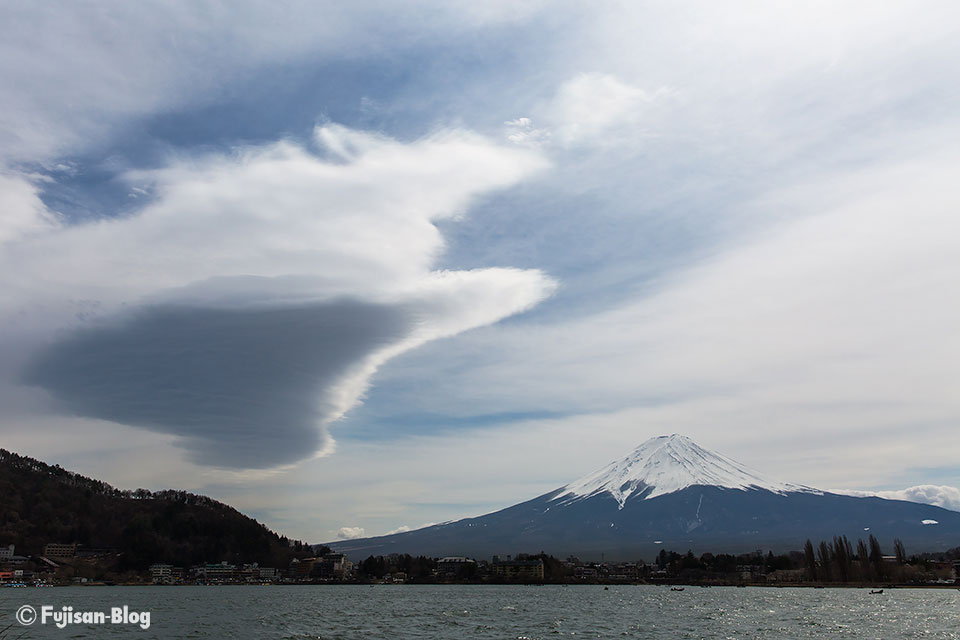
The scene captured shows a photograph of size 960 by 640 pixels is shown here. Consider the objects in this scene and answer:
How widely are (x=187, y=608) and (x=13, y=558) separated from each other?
13317 cm

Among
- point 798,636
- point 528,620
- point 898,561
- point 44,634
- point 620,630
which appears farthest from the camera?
point 898,561

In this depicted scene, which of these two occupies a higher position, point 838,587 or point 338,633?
point 338,633

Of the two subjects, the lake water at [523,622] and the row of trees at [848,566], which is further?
the row of trees at [848,566]

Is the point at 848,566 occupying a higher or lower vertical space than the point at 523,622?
lower

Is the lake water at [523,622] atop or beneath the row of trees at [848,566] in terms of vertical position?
atop

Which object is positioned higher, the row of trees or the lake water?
the lake water

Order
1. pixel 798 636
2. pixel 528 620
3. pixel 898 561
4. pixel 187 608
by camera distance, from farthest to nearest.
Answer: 1. pixel 898 561
2. pixel 187 608
3. pixel 528 620
4. pixel 798 636

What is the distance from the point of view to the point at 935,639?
5584 centimetres

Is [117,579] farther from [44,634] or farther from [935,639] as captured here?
[935,639]

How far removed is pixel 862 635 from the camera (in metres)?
59.1

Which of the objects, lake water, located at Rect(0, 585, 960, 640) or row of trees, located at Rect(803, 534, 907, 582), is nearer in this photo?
lake water, located at Rect(0, 585, 960, 640)

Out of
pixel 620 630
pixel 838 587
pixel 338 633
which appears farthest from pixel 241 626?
pixel 838 587

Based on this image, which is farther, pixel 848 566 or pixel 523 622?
pixel 848 566

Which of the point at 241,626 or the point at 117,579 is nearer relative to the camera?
the point at 241,626
